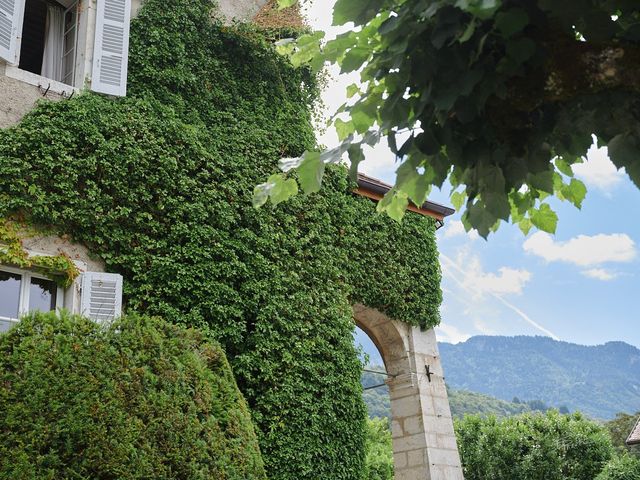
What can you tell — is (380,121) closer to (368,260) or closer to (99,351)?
(99,351)

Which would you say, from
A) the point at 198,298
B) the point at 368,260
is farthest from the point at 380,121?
the point at 368,260

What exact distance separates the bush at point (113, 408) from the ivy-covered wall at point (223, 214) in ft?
5.64

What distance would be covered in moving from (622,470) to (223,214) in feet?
42.3

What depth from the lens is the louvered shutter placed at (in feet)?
28.1

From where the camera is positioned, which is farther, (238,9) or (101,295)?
(238,9)

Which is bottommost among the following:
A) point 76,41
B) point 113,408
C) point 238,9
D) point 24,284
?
point 113,408

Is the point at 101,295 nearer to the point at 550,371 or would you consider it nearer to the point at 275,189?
the point at 275,189

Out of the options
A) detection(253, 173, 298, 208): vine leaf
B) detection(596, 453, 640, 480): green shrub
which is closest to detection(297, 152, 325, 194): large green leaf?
detection(253, 173, 298, 208): vine leaf

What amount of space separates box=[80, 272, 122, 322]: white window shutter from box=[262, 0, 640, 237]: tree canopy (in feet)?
17.1

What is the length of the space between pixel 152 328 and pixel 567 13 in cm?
505

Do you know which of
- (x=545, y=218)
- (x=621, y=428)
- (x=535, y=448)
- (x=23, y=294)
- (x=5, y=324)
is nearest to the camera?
(x=545, y=218)

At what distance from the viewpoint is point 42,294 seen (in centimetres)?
813

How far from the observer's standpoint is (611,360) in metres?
188

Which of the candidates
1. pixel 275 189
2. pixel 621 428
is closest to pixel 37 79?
pixel 275 189
